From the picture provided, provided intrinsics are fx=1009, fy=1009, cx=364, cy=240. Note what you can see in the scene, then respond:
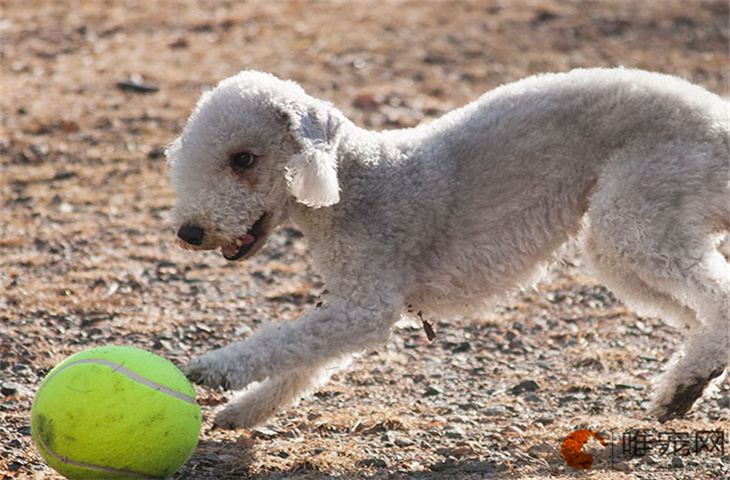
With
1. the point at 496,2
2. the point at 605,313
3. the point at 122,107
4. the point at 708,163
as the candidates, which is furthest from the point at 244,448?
the point at 496,2

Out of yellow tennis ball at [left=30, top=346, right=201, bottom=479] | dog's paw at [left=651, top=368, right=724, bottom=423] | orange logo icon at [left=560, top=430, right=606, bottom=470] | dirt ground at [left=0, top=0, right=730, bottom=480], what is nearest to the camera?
yellow tennis ball at [left=30, top=346, right=201, bottom=479]

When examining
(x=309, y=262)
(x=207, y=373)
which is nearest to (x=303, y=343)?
(x=207, y=373)

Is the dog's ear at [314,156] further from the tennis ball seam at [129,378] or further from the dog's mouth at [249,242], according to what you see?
the tennis ball seam at [129,378]

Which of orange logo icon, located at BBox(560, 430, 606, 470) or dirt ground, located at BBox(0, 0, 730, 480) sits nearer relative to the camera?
orange logo icon, located at BBox(560, 430, 606, 470)

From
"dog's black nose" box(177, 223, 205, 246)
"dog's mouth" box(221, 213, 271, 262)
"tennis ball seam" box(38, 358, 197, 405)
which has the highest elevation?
"dog's black nose" box(177, 223, 205, 246)

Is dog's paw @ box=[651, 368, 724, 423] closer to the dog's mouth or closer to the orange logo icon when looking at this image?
the orange logo icon

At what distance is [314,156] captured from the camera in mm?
3883

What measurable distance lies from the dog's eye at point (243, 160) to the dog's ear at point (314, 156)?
176 millimetres

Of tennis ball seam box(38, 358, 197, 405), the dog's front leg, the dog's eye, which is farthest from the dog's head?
tennis ball seam box(38, 358, 197, 405)

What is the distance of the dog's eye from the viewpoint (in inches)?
161

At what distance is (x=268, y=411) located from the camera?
4.45 m

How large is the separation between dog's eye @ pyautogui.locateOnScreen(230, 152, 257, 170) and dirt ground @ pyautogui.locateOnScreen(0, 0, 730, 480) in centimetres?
118

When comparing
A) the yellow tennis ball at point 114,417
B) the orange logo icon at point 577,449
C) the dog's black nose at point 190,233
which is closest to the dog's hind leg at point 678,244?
the orange logo icon at point 577,449

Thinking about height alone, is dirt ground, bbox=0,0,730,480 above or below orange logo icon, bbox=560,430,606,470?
below
